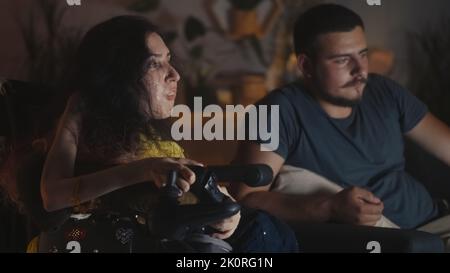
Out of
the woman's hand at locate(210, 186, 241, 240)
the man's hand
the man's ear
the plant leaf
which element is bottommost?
the woman's hand at locate(210, 186, 241, 240)

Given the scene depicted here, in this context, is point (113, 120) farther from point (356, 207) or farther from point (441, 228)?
point (441, 228)

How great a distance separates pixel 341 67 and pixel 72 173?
795 mm

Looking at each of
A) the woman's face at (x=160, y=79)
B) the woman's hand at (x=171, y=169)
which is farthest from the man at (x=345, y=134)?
the woman's face at (x=160, y=79)

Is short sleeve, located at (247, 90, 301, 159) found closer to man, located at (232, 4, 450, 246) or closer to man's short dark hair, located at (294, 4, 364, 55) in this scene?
man, located at (232, 4, 450, 246)

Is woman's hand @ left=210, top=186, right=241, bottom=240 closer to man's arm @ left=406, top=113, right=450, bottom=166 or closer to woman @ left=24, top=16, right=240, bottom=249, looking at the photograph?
woman @ left=24, top=16, right=240, bottom=249

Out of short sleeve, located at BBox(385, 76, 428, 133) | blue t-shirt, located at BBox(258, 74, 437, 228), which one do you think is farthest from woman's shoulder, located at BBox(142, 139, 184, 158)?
short sleeve, located at BBox(385, 76, 428, 133)

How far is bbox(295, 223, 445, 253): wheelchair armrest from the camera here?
2.55 metres

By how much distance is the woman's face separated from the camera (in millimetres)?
2572

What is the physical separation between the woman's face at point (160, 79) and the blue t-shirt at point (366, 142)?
0.25 meters

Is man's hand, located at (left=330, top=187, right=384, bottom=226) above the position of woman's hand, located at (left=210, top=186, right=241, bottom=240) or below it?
above

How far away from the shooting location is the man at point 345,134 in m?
2.55

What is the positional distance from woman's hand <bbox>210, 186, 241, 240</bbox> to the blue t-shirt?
0.67 feet
